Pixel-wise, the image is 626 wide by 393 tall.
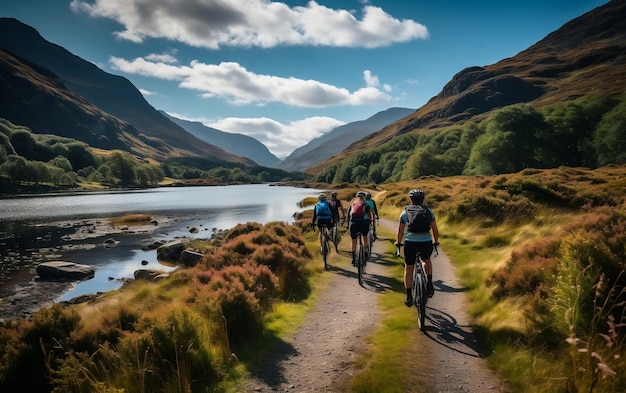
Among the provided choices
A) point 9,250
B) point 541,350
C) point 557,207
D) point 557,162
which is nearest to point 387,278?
point 541,350

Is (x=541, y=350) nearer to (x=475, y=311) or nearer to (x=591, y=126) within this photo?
(x=475, y=311)

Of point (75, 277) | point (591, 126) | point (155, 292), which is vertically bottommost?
point (75, 277)

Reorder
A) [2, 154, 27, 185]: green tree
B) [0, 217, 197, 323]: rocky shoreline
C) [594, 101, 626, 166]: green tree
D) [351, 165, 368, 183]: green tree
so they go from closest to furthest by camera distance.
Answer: [0, 217, 197, 323]: rocky shoreline < [594, 101, 626, 166]: green tree < [2, 154, 27, 185]: green tree < [351, 165, 368, 183]: green tree

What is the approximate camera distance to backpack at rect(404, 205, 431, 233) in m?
8.85

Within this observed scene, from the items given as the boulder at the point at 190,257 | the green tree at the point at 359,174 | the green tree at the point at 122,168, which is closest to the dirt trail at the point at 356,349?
the boulder at the point at 190,257

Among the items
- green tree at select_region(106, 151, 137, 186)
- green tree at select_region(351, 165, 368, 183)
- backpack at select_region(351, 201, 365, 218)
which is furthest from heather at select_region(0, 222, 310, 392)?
green tree at select_region(106, 151, 137, 186)

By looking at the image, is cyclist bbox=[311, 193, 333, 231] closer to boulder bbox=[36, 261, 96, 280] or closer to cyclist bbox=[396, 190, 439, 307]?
cyclist bbox=[396, 190, 439, 307]

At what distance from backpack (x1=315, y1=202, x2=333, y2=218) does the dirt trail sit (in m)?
4.45

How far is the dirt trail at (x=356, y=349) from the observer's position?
6.52 metres

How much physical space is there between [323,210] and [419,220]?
763 cm

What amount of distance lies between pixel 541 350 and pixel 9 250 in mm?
→ 41266

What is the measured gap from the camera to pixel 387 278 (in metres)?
14.2

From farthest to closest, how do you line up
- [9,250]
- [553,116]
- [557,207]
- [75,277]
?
[553,116] → [9,250] → [75,277] → [557,207]

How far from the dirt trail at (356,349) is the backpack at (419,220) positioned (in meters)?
2.55
